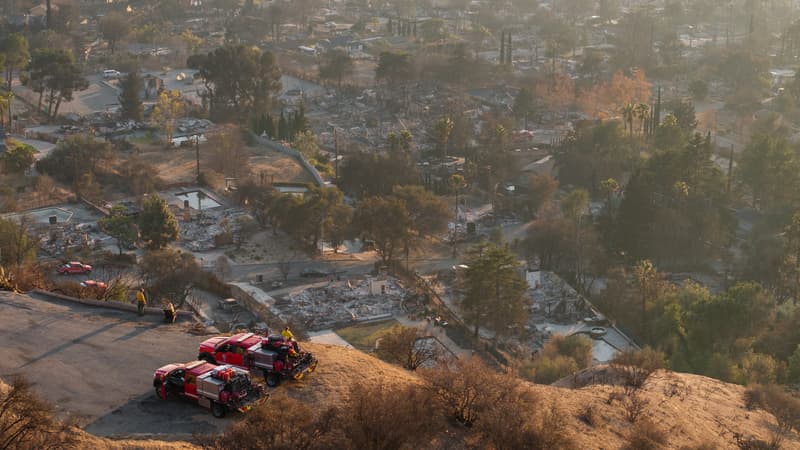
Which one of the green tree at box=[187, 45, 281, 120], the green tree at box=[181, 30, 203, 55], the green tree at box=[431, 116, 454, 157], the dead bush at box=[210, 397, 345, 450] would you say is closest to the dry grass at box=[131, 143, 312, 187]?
the green tree at box=[431, 116, 454, 157]

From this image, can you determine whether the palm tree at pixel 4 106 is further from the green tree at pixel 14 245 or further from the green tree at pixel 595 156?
the green tree at pixel 595 156

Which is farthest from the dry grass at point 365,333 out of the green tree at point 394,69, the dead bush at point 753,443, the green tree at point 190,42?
the green tree at point 190,42

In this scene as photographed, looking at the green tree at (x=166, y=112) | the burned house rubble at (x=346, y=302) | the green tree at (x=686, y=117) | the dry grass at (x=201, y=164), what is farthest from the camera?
the green tree at (x=166, y=112)

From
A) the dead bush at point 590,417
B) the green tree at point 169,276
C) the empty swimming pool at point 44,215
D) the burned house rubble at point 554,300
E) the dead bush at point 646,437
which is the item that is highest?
the dead bush at point 646,437

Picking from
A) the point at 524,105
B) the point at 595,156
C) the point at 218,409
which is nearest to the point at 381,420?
the point at 218,409

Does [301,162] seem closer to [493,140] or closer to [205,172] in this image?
[205,172]

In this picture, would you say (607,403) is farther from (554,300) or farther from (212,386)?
(554,300)
